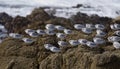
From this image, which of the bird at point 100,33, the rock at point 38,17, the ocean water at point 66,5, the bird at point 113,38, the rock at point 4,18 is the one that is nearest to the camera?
the bird at point 113,38

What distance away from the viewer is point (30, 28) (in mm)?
Answer: 34094

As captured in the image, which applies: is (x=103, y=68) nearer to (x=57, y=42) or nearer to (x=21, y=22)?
(x=57, y=42)

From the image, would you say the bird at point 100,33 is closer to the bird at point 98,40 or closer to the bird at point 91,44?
the bird at point 98,40

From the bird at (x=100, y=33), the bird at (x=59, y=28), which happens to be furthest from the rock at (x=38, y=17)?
the bird at (x=100, y=33)

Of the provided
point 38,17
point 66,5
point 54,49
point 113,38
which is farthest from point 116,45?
point 66,5

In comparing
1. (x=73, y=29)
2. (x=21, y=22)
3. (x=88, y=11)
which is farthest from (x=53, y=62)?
(x=88, y=11)

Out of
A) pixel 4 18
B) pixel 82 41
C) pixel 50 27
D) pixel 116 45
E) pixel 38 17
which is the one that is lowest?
pixel 4 18

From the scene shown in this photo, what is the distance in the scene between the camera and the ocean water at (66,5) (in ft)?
182

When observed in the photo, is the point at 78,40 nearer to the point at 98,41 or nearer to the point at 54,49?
the point at 98,41

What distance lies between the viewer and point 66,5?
204ft

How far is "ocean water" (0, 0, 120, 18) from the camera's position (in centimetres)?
5542

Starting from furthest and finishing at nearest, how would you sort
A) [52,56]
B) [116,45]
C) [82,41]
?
[82,41] < [116,45] < [52,56]

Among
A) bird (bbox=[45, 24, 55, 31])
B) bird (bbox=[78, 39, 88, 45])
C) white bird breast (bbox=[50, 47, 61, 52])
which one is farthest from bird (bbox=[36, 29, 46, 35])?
bird (bbox=[78, 39, 88, 45])

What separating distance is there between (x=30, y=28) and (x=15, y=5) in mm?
28602
